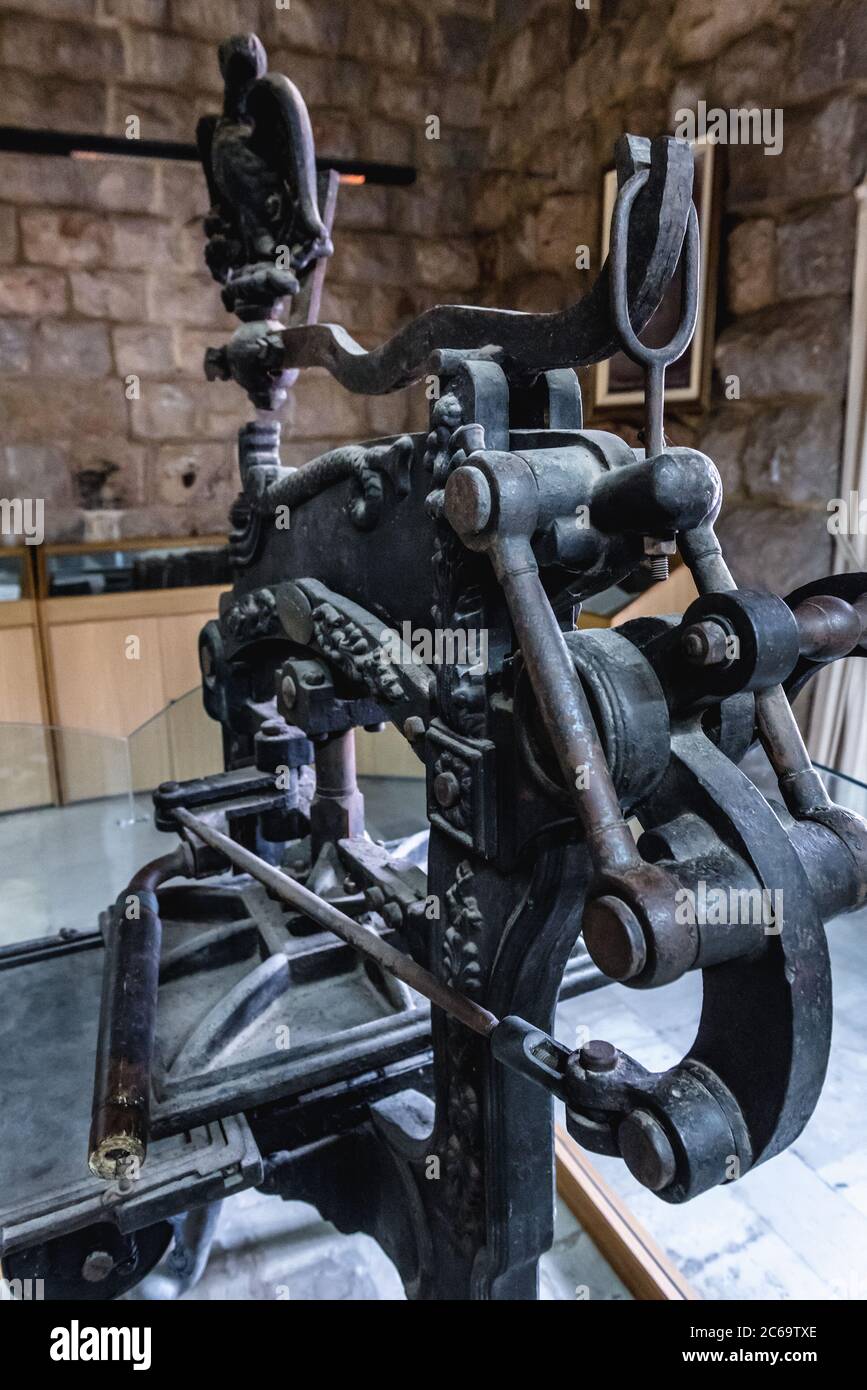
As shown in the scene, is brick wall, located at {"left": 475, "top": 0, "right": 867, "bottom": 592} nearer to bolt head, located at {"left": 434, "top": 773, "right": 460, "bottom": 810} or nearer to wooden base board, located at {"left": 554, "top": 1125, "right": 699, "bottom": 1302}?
wooden base board, located at {"left": 554, "top": 1125, "right": 699, "bottom": 1302}

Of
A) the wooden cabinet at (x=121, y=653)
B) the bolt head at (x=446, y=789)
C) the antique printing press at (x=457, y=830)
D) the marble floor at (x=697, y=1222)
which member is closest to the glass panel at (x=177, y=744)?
the wooden cabinet at (x=121, y=653)

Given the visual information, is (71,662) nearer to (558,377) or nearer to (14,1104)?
(14,1104)

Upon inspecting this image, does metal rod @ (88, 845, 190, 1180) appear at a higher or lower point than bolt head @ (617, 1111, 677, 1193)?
lower

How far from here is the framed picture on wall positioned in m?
2.70

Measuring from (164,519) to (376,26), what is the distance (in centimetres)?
201

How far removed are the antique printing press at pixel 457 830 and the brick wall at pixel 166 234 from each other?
2214mm

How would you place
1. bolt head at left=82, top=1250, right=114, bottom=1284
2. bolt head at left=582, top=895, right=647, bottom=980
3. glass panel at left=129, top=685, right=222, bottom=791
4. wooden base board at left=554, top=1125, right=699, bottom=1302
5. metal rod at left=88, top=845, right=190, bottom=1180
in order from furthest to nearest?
glass panel at left=129, top=685, right=222, bottom=791 → wooden base board at left=554, top=1125, right=699, bottom=1302 → bolt head at left=82, top=1250, right=114, bottom=1284 → metal rod at left=88, top=845, right=190, bottom=1180 → bolt head at left=582, top=895, right=647, bottom=980

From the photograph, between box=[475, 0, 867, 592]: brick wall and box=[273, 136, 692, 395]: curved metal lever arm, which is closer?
box=[273, 136, 692, 395]: curved metal lever arm

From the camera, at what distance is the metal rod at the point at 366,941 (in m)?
1.13

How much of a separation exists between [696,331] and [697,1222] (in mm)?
2221

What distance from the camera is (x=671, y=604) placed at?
2.79 metres

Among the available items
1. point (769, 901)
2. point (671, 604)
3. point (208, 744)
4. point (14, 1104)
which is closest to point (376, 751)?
→ point (208, 744)

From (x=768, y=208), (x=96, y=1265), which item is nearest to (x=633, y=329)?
(x=96, y=1265)

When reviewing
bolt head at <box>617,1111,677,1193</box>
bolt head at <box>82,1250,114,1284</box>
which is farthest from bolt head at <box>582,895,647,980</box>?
bolt head at <box>82,1250,114,1284</box>
